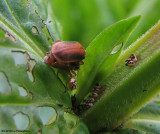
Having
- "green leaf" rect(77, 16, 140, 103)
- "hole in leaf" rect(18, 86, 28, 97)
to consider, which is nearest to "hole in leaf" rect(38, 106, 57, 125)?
"hole in leaf" rect(18, 86, 28, 97)

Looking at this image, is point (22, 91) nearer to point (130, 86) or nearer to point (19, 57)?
point (19, 57)

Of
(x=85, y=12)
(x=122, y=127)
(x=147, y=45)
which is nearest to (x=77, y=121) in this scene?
(x=122, y=127)

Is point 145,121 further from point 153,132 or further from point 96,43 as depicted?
point 96,43

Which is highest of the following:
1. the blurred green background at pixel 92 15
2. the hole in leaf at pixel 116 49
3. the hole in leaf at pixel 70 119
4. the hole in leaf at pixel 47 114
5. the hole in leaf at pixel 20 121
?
the hole in leaf at pixel 116 49

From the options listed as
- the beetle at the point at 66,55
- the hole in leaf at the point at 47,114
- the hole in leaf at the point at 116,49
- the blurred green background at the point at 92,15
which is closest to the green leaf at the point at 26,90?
the hole in leaf at the point at 47,114

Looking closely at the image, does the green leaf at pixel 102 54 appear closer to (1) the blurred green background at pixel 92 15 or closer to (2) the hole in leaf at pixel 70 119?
(2) the hole in leaf at pixel 70 119

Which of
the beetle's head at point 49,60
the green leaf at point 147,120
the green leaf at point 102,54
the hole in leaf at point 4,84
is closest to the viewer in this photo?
the hole in leaf at point 4,84
